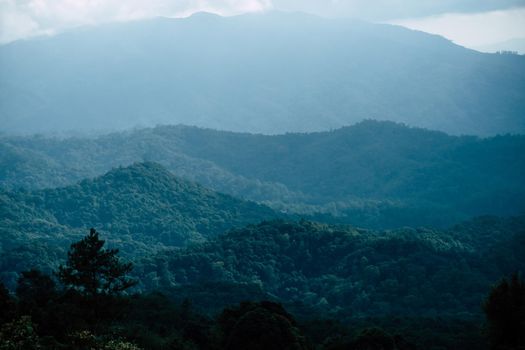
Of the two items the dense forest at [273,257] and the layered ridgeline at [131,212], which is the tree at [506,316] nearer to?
the dense forest at [273,257]

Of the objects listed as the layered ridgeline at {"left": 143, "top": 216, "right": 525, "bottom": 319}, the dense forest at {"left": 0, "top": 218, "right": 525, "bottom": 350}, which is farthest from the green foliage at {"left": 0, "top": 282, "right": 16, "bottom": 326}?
the layered ridgeline at {"left": 143, "top": 216, "right": 525, "bottom": 319}

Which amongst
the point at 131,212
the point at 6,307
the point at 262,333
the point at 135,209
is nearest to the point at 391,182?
the point at 135,209

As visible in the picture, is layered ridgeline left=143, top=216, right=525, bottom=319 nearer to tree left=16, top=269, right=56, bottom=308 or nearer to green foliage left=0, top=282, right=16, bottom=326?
tree left=16, top=269, right=56, bottom=308

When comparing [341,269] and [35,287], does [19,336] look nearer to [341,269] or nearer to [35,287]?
[35,287]

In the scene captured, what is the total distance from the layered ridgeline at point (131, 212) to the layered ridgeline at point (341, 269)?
2347 centimetres

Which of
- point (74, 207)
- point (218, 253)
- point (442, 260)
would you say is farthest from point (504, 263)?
point (74, 207)

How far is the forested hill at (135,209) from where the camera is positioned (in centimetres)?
12038

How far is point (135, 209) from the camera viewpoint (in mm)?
128250

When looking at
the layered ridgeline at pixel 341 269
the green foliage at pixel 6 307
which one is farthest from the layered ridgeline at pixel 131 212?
the green foliage at pixel 6 307

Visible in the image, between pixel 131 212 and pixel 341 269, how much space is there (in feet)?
170

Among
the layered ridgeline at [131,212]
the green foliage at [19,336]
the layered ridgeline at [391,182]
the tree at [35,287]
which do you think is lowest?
the green foliage at [19,336]

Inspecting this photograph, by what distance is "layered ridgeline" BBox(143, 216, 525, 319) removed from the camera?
72.7 m

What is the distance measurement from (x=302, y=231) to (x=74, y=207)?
5127 centimetres

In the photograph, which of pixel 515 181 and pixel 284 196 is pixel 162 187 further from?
pixel 515 181
